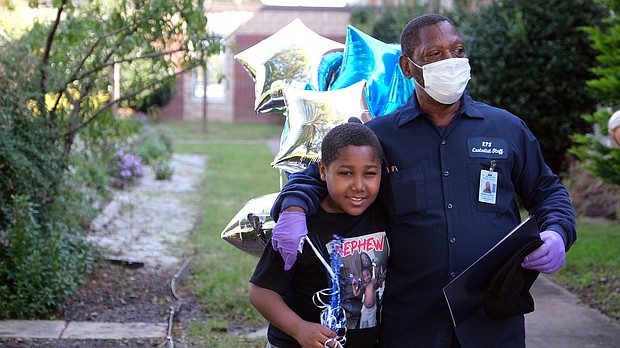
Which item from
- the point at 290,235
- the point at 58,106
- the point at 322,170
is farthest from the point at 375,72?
the point at 58,106

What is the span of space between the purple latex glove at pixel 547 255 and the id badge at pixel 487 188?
22cm

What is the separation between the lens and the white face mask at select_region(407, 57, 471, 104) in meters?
3.04

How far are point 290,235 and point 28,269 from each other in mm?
3706

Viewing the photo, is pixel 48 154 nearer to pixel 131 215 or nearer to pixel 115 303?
pixel 115 303

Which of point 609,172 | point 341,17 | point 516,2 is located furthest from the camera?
point 341,17

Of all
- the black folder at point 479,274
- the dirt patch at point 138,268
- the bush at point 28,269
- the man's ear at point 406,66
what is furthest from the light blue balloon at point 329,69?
the bush at point 28,269

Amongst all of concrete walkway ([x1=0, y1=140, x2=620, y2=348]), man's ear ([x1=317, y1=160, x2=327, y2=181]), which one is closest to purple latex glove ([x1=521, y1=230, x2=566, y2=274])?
man's ear ([x1=317, y1=160, x2=327, y2=181])

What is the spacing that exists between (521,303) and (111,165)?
1018cm

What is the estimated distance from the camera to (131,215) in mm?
10664

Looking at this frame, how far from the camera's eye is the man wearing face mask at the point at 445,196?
296 cm

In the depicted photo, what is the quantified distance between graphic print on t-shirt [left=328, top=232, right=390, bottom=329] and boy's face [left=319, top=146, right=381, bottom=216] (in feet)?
0.40

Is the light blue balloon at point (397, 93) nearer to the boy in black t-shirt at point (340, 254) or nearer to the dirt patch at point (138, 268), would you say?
the boy in black t-shirt at point (340, 254)

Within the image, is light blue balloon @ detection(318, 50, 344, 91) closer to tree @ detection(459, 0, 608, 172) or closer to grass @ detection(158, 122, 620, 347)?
grass @ detection(158, 122, 620, 347)

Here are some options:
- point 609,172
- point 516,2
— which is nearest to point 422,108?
point 609,172
